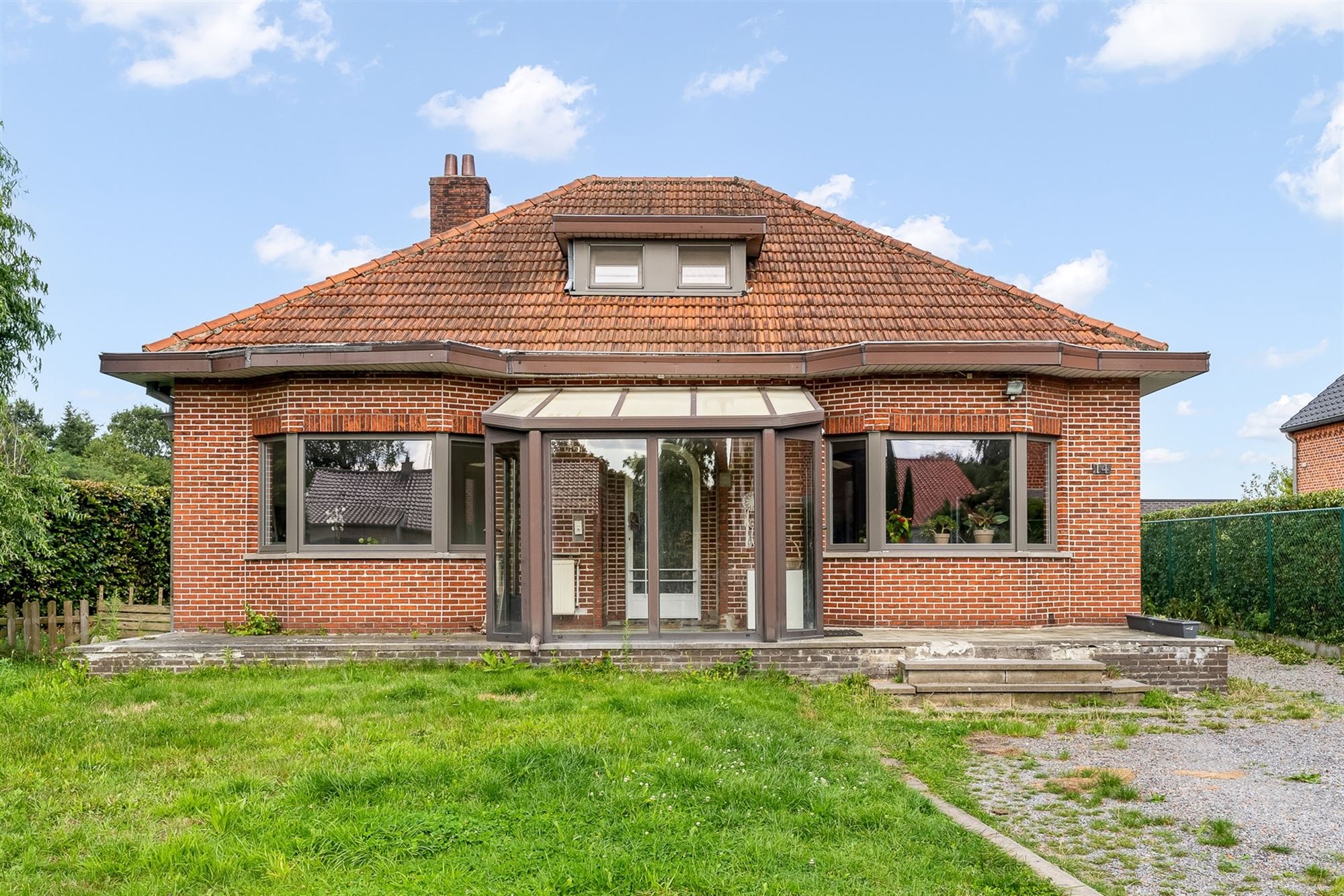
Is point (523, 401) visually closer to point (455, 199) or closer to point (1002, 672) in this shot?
point (1002, 672)

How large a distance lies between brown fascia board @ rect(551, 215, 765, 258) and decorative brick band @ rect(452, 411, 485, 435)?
2.87 metres

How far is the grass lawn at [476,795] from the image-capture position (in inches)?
174

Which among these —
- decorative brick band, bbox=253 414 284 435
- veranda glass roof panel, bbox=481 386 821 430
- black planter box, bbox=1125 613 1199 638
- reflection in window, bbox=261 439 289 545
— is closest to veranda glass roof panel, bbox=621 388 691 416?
veranda glass roof panel, bbox=481 386 821 430

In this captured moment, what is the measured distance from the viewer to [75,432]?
4712 centimetres

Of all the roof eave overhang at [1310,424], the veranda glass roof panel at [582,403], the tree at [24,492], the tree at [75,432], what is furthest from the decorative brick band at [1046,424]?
the tree at [75,432]

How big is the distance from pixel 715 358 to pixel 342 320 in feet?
14.9

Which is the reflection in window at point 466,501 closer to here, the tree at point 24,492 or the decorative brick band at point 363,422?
the decorative brick band at point 363,422

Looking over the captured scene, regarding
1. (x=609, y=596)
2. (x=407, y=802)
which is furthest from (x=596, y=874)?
(x=609, y=596)

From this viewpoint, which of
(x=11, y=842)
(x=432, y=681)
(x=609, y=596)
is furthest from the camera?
(x=609, y=596)

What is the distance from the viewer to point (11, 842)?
4879 mm

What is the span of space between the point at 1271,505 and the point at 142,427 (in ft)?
173

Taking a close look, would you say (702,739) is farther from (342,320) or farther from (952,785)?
(342,320)

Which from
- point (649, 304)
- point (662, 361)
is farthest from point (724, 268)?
point (662, 361)

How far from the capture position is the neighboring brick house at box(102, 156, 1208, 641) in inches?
392
